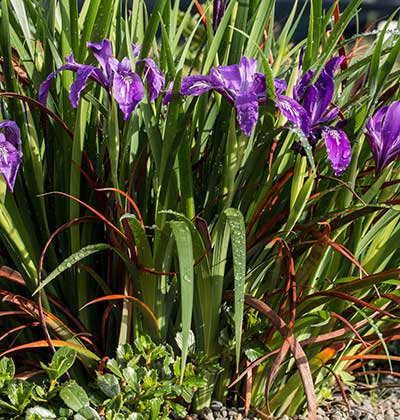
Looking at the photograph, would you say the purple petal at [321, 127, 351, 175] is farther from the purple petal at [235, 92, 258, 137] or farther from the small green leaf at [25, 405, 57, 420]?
the small green leaf at [25, 405, 57, 420]

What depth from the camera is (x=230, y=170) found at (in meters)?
1.58

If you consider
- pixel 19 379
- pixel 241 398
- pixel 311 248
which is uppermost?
pixel 311 248

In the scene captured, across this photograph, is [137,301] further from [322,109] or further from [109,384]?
[322,109]

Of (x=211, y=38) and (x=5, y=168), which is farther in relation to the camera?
(x=211, y=38)

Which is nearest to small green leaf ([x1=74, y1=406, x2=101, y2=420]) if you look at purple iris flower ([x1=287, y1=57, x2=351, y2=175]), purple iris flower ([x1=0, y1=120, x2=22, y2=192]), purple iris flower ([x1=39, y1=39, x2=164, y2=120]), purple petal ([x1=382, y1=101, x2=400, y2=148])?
purple iris flower ([x1=0, y1=120, x2=22, y2=192])

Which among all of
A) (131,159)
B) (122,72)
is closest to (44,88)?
(122,72)

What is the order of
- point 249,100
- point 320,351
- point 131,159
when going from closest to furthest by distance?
point 249,100 → point 131,159 → point 320,351

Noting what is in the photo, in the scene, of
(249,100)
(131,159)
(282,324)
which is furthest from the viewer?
(131,159)

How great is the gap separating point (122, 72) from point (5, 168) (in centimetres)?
30

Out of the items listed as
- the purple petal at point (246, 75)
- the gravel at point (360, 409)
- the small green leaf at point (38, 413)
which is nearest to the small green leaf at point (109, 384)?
the small green leaf at point (38, 413)

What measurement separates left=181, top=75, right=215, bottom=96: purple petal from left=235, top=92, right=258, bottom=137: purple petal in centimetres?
6

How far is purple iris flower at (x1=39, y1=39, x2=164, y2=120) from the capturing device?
1.39m

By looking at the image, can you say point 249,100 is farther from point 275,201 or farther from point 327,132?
point 275,201

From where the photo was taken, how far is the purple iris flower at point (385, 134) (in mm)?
1529
